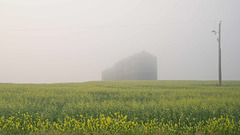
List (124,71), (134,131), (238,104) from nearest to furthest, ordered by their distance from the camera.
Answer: (134,131) < (238,104) < (124,71)

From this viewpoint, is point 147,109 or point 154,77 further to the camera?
point 154,77

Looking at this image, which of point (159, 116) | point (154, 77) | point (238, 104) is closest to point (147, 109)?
point (159, 116)

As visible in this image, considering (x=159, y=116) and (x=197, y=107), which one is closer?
(x=159, y=116)

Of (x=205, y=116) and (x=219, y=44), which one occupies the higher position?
(x=219, y=44)

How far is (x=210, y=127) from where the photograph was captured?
25.3 feet

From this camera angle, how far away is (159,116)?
9.66 meters

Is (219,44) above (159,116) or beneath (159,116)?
above

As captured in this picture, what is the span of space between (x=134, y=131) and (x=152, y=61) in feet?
208

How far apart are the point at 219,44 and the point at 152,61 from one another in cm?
4031

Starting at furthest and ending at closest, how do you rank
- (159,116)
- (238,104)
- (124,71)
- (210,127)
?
(124,71), (238,104), (159,116), (210,127)

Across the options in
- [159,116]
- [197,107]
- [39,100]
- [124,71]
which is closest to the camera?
[159,116]

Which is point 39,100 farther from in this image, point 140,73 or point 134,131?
point 140,73

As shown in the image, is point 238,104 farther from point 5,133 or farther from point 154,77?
point 154,77

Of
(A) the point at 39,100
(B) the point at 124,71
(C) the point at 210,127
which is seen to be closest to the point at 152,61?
(B) the point at 124,71
